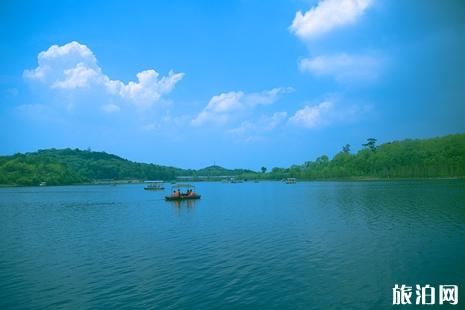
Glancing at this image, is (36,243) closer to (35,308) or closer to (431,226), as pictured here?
(35,308)

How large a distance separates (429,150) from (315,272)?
194881 millimetres

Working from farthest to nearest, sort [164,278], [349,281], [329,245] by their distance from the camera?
[329,245], [164,278], [349,281]

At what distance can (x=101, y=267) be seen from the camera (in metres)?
24.5

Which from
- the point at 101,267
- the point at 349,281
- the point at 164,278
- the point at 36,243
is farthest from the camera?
the point at 36,243

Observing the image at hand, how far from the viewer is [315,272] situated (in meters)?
22.0

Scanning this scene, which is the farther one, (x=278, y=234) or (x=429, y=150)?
(x=429, y=150)

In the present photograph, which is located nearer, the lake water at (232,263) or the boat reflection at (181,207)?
the lake water at (232,263)

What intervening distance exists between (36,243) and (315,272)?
2642 cm

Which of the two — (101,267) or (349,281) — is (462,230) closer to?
(349,281)

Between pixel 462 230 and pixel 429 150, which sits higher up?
pixel 429 150

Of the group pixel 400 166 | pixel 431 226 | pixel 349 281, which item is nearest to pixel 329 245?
pixel 349 281

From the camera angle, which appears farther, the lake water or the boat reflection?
the boat reflection

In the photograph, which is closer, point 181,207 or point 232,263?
point 232,263

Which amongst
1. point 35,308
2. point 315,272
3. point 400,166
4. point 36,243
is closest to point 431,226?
point 315,272
